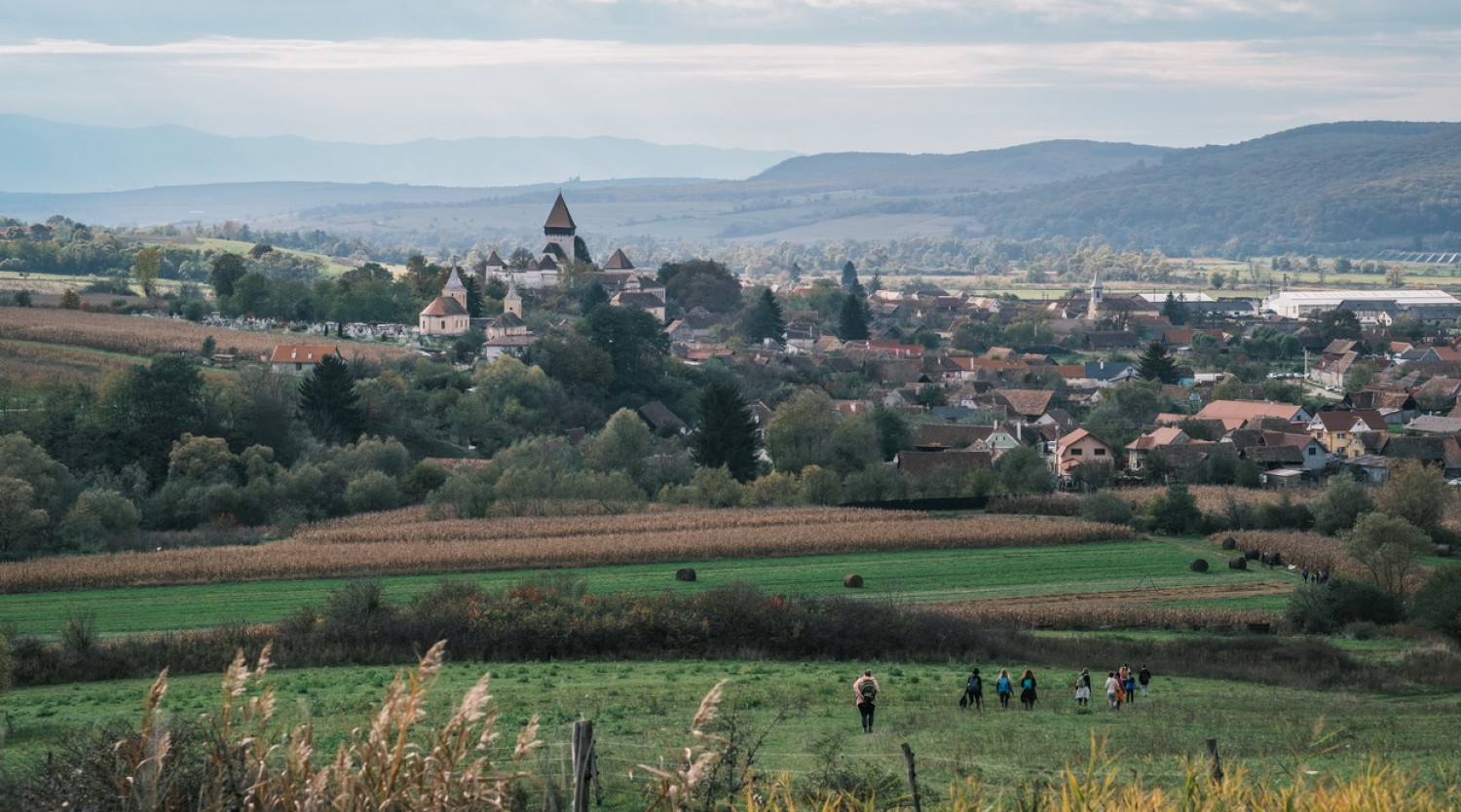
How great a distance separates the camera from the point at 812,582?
35.9 meters

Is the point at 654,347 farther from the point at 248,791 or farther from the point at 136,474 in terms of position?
the point at 248,791

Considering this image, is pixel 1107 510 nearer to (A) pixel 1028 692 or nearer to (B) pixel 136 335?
(A) pixel 1028 692

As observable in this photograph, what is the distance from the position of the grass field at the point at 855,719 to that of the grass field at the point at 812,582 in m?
9.21

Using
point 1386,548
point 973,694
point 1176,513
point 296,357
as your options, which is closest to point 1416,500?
point 1176,513

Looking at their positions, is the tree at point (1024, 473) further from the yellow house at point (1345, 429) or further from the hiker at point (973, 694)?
the hiker at point (973, 694)

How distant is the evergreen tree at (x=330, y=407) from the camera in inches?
2234

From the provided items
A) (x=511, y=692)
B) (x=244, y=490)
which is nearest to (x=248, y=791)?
(x=511, y=692)

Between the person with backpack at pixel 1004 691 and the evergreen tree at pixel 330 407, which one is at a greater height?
the person with backpack at pixel 1004 691

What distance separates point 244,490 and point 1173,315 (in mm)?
97732

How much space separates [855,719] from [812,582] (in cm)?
1795

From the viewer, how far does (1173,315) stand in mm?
131250

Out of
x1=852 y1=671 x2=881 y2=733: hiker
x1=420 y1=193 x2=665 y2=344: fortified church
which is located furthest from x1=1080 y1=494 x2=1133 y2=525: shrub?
x1=420 y1=193 x2=665 y2=344: fortified church

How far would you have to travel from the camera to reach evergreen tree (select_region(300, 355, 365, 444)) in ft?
186

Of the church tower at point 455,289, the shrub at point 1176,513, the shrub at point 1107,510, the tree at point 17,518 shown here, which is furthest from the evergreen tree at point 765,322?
the tree at point 17,518
